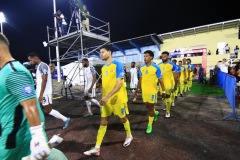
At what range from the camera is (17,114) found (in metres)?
1.43

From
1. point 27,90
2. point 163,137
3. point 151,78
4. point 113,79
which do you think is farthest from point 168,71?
point 27,90

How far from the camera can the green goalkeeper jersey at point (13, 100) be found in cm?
131

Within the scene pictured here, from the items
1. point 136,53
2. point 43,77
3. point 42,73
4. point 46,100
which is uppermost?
point 136,53

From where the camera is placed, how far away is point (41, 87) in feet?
15.2

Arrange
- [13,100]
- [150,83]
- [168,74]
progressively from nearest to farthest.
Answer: [13,100]
[150,83]
[168,74]

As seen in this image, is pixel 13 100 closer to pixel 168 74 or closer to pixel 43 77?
pixel 43 77

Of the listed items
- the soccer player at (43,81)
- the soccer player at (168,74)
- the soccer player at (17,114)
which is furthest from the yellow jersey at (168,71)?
the soccer player at (17,114)

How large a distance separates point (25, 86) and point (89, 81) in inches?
227

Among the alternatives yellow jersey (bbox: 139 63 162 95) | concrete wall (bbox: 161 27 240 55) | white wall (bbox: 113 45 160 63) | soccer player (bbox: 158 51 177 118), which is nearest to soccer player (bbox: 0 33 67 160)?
yellow jersey (bbox: 139 63 162 95)

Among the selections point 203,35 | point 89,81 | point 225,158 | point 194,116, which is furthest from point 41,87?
point 203,35

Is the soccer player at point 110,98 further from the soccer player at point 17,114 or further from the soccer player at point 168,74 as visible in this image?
the soccer player at point 168,74

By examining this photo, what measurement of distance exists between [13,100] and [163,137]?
12.3 feet

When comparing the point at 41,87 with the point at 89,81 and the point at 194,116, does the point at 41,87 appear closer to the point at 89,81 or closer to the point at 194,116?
the point at 89,81

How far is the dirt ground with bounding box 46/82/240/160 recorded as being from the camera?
3.32 meters
